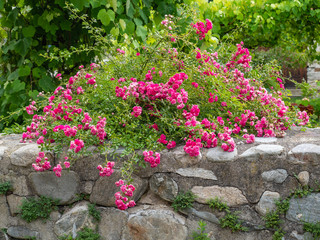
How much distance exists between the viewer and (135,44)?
302 centimetres

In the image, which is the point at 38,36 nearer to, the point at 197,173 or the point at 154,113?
the point at 154,113

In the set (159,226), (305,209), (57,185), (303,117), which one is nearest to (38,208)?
(57,185)

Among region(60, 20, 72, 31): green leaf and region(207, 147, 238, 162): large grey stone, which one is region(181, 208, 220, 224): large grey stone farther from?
region(60, 20, 72, 31): green leaf

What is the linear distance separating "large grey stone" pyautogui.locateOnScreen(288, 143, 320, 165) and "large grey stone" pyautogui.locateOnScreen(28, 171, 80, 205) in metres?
1.19

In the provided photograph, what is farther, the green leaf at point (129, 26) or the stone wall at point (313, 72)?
the stone wall at point (313, 72)

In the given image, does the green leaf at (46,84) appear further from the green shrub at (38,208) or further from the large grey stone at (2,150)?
the green shrub at (38,208)

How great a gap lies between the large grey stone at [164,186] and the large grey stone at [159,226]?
85mm

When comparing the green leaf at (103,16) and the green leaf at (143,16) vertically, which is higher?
the green leaf at (143,16)

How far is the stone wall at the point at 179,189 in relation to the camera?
190 cm

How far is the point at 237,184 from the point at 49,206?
1082 mm

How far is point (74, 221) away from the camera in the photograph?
82.7 inches

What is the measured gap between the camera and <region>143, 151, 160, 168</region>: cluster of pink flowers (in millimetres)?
1942

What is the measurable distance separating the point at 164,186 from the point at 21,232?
917mm

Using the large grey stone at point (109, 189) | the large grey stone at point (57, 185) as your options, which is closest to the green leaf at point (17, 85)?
the large grey stone at point (57, 185)
